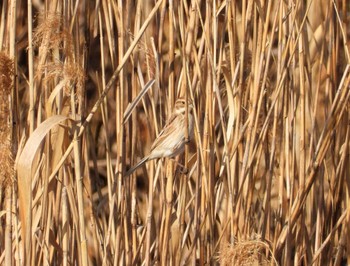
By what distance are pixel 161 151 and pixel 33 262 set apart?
19.7 inches

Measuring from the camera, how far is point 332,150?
2.66m

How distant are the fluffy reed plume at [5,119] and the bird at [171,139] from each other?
444 mm

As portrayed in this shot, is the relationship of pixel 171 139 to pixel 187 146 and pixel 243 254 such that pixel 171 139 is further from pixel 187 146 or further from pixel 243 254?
pixel 243 254

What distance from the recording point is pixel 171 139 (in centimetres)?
242

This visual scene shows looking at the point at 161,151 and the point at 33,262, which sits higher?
the point at 161,151

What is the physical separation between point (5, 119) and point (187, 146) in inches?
22.9

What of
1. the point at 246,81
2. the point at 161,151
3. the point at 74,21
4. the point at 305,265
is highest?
the point at 74,21

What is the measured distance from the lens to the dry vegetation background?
6.89 ft

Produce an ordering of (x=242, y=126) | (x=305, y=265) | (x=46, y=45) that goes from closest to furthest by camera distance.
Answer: (x=46, y=45)
(x=242, y=126)
(x=305, y=265)

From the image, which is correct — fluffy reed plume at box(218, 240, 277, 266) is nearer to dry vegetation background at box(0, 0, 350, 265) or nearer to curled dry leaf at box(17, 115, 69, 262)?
dry vegetation background at box(0, 0, 350, 265)

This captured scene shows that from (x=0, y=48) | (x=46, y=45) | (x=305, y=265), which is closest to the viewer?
(x=46, y=45)

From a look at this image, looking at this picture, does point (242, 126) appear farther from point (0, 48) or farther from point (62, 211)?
point (0, 48)

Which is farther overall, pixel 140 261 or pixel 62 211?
pixel 140 261

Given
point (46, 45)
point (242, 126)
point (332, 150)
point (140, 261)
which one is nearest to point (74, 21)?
point (46, 45)
